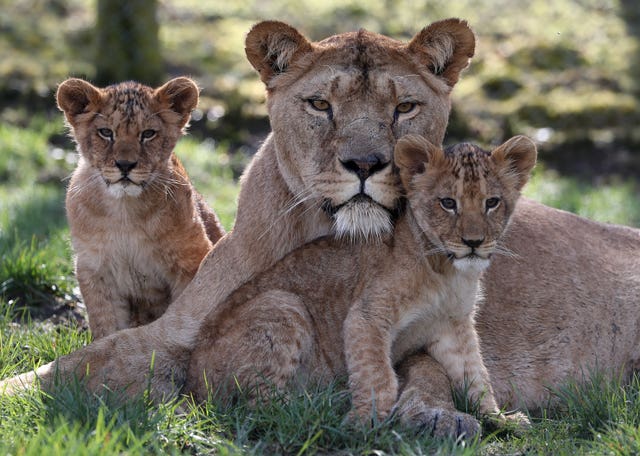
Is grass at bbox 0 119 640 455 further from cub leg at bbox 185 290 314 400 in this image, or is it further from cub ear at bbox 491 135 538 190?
cub ear at bbox 491 135 538 190

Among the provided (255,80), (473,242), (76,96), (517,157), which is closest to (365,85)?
(517,157)

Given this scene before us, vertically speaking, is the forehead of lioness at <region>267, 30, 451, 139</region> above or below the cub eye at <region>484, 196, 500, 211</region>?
above

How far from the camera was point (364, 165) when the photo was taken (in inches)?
157

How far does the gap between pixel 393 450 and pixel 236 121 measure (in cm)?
664

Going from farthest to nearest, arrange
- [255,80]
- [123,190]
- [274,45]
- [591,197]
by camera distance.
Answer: [255,80] < [591,197] < [123,190] < [274,45]

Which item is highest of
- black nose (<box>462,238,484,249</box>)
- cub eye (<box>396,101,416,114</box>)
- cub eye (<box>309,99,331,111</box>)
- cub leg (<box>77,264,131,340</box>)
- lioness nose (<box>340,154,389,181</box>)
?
cub eye (<box>309,99,331,111</box>)

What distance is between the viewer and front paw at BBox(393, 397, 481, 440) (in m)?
3.90

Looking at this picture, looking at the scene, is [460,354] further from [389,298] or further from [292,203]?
[292,203]

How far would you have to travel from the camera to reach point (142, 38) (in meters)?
10.0

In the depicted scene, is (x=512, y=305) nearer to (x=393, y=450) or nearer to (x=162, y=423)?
(x=393, y=450)

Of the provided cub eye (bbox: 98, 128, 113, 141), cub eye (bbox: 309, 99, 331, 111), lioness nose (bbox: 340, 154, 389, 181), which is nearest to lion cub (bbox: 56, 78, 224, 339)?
cub eye (bbox: 98, 128, 113, 141)

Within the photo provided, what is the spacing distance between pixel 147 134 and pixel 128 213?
1.34 feet

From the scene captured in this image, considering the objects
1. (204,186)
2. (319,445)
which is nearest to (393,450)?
(319,445)

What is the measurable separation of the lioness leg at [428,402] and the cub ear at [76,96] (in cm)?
208
